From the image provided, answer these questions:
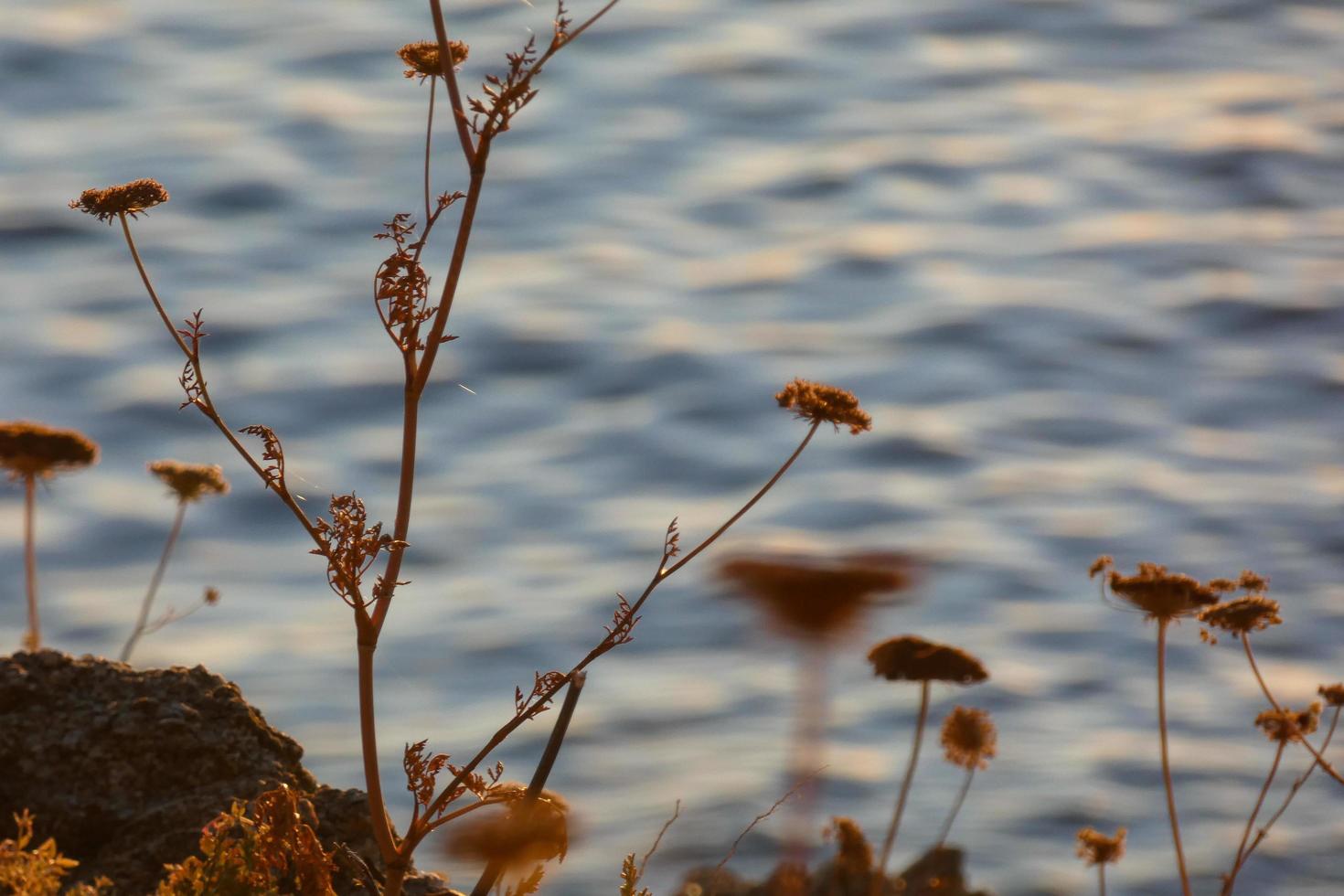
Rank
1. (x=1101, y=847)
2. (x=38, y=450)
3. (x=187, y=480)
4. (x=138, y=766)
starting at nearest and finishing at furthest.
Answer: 1. (x=138, y=766)
2. (x=1101, y=847)
3. (x=38, y=450)
4. (x=187, y=480)

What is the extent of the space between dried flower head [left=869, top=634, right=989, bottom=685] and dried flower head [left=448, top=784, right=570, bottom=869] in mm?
2301

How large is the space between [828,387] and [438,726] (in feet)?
26.6

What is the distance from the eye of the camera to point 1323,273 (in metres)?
17.1

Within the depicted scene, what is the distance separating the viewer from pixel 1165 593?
4.25 meters

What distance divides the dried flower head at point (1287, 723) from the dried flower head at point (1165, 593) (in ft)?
1.22

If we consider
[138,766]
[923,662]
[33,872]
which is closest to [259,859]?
[33,872]

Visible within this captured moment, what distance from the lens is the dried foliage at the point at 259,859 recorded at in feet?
8.12

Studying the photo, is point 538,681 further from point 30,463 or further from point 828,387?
point 30,463

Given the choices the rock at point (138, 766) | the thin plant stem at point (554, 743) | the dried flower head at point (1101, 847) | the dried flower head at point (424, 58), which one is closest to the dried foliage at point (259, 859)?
the thin plant stem at point (554, 743)

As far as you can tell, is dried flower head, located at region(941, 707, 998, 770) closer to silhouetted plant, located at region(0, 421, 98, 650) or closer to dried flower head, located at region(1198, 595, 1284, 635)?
dried flower head, located at region(1198, 595, 1284, 635)

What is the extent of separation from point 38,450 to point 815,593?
2.41 meters

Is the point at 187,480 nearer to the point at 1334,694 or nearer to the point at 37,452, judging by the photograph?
the point at 37,452

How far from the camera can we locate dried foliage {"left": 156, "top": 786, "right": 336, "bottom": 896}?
2.47 meters

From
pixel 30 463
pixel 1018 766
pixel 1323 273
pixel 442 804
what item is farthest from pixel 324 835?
pixel 1323 273
